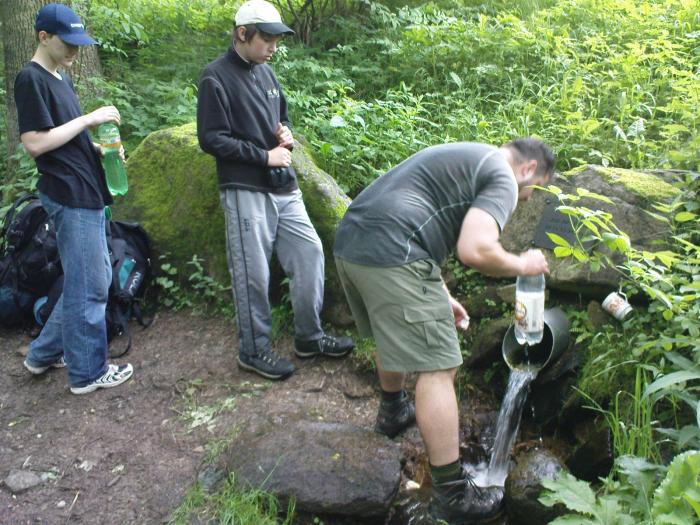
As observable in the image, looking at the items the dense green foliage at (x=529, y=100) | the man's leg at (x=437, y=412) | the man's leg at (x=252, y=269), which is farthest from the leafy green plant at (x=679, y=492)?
the man's leg at (x=252, y=269)

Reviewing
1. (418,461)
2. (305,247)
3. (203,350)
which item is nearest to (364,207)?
(305,247)

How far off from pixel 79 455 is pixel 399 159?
10.7 ft

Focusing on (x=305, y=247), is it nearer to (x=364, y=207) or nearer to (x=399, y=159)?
(x=364, y=207)

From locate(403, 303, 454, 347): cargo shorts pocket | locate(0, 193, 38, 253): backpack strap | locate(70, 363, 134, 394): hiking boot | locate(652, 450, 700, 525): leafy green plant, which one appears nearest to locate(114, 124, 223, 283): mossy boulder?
locate(0, 193, 38, 253): backpack strap

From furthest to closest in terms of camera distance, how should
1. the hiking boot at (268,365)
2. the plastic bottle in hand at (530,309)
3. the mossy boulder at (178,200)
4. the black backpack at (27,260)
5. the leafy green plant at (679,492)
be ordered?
the mossy boulder at (178,200)
the black backpack at (27,260)
the hiking boot at (268,365)
the plastic bottle in hand at (530,309)
the leafy green plant at (679,492)

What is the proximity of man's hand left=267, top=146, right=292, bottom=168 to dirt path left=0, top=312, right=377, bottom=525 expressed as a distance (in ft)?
4.42

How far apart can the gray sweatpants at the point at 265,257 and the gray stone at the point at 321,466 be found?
A: 0.80 metres

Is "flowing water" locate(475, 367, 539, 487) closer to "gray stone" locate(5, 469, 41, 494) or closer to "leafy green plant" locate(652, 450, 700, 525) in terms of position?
"leafy green plant" locate(652, 450, 700, 525)

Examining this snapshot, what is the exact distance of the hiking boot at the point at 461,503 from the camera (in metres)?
2.99

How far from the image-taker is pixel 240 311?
12.9 feet

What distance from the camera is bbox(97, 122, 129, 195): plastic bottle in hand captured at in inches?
147

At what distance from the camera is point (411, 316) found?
2.88 metres

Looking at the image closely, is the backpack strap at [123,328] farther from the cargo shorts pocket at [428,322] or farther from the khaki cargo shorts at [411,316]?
Result: the cargo shorts pocket at [428,322]

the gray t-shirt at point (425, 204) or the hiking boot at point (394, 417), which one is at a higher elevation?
the gray t-shirt at point (425, 204)
